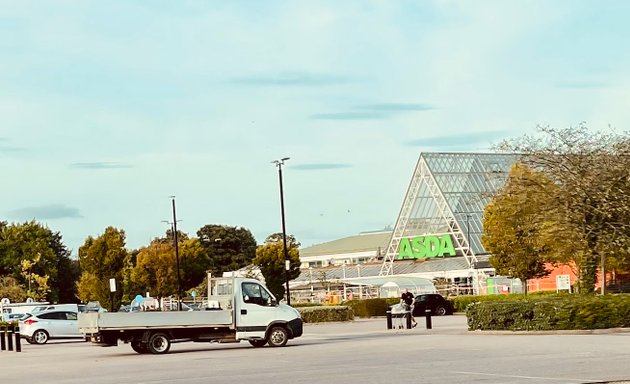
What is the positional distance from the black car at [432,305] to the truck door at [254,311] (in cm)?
2914

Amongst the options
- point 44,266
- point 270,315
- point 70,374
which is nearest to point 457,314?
point 270,315

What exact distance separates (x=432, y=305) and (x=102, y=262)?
2726 centimetres

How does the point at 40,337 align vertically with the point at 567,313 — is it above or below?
below

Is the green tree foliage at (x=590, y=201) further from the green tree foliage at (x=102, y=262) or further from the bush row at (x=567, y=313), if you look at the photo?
the green tree foliage at (x=102, y=262)

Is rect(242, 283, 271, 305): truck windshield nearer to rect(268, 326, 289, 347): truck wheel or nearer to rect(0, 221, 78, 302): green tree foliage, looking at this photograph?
rect(268, 326, 289, 347): truck wheel

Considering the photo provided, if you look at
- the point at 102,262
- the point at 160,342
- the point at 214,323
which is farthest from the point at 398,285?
the point at 160,342

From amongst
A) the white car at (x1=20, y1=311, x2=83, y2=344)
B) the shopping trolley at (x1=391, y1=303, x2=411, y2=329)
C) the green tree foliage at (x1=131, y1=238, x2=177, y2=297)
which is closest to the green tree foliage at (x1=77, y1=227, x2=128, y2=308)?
the green tree foliage at (x1=131, y1=238, x2=177, y2=297)

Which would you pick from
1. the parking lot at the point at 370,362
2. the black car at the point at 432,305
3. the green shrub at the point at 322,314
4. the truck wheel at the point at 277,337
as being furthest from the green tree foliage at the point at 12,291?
the truck wheel at the point at 277,337

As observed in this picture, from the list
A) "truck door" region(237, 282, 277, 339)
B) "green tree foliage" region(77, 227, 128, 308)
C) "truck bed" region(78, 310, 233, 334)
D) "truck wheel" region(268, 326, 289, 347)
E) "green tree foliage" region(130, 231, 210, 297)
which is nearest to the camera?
"truck bed" region(78, 310, 233, 334)

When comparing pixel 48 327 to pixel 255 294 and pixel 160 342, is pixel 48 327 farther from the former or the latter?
pixel 255 294

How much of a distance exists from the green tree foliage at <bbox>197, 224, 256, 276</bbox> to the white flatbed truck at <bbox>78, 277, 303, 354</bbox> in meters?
92.4

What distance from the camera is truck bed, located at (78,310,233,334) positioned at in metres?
31.7

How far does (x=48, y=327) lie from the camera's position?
47.4 m

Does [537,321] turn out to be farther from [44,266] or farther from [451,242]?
[44,266]
